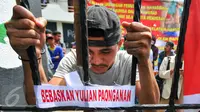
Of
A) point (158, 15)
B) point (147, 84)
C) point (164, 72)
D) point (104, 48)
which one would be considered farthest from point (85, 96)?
point (158, 15)

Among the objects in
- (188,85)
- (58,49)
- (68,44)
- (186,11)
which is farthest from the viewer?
(68,44)

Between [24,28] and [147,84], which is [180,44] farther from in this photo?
[24,28]

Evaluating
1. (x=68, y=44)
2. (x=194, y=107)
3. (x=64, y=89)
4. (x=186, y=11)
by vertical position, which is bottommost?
(x=68, y=44)

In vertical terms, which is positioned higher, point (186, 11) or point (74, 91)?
point (186, 11)

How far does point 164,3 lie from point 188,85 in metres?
6.34

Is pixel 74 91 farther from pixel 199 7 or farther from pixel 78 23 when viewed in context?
pixel 199 7

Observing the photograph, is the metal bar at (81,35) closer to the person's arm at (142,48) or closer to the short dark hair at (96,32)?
the person's arm at (142,48)

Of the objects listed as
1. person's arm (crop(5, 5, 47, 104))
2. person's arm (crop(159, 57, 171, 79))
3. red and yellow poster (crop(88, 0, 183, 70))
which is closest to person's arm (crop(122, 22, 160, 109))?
person's arm (crop(5, 5, 47, 104))

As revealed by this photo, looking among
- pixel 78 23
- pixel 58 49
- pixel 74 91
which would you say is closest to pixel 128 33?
pixel 78 23

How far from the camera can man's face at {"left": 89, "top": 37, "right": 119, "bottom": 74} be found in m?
1.42

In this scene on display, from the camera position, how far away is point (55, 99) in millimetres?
962

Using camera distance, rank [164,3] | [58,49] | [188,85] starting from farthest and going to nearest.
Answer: [164,3], [58,49], [188,85]

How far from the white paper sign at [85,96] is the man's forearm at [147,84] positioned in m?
0.17

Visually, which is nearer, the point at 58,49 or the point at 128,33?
the point at 128,33
